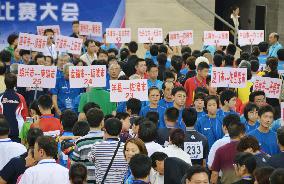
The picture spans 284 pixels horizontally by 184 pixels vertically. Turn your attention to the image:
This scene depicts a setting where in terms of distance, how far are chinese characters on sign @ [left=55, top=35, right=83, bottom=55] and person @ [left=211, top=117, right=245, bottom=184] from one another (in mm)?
8684

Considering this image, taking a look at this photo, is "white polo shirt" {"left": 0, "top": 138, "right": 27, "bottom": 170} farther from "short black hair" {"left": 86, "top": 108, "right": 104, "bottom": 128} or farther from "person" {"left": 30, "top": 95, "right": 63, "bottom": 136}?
"person" {"left": 30, "top": 95, "right": 63, "bottom": 136}

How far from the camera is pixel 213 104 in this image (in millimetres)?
11398

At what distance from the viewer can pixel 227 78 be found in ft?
45.7

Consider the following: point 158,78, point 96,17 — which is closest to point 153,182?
point 158,78

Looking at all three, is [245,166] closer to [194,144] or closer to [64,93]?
[194,144]

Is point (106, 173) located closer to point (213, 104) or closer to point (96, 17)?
point (213, 104)

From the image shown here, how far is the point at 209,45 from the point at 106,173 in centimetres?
1191

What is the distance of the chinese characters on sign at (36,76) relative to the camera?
14.1 metres

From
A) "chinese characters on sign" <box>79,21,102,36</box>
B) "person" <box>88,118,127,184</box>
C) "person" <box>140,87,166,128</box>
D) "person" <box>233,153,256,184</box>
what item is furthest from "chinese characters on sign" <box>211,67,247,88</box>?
"chinese characters on sign" <box>79,21,102,36</box>

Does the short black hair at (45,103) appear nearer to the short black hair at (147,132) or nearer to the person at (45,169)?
the short black hair at (147,132)

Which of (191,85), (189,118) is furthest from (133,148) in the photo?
(191,85)

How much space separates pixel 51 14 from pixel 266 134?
15017 millimetres

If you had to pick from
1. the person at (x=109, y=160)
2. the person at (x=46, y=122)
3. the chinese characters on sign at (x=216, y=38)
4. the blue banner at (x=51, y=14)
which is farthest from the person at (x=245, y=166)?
the blue banner at (x=51, y=14)

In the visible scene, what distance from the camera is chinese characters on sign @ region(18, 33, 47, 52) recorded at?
57.7 feet
